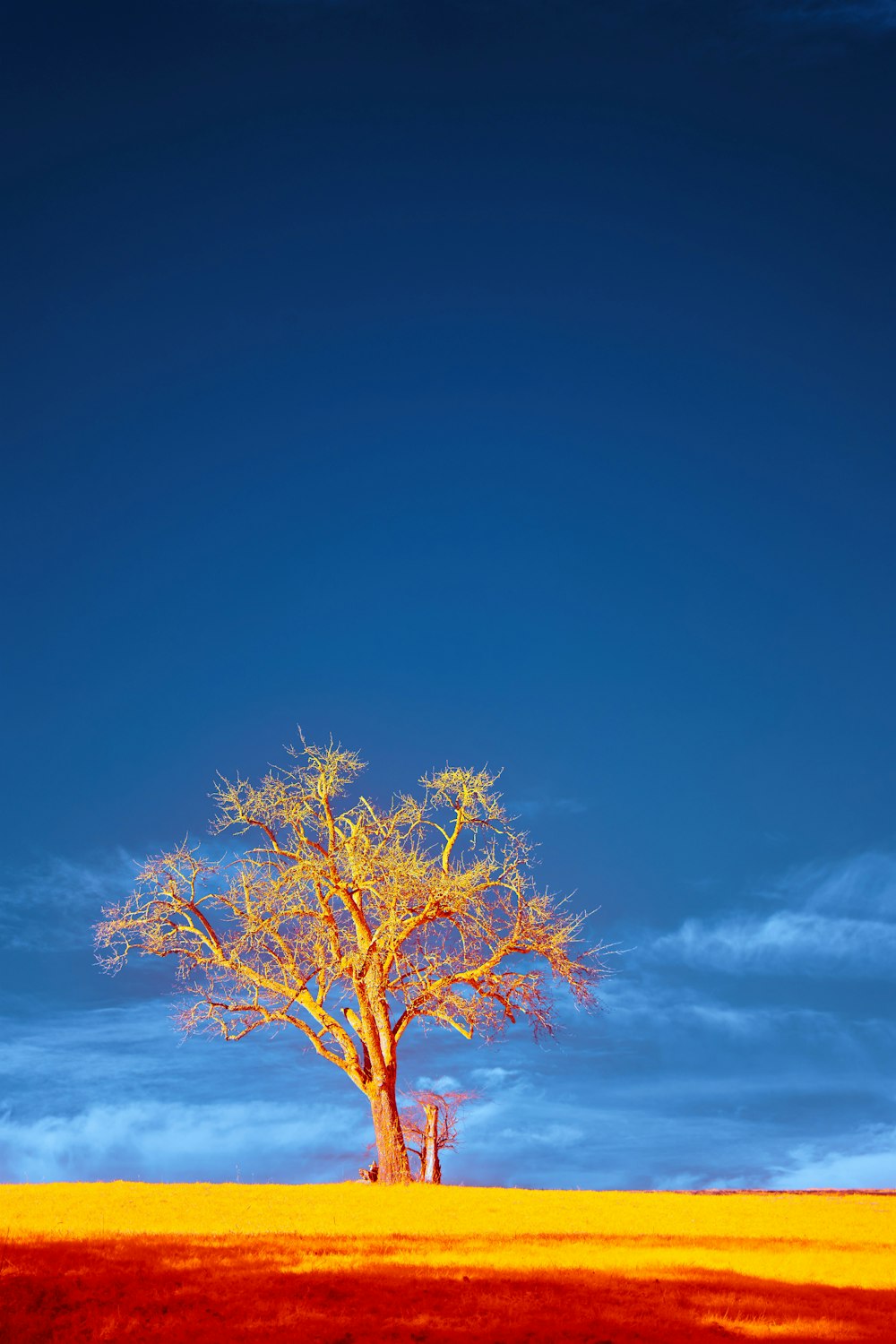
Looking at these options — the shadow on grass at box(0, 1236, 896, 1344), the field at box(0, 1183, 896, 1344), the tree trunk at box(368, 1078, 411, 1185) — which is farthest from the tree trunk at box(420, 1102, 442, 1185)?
the shadow on grass at box(0, 1236, 896, 1344)

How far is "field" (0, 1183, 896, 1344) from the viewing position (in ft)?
44.9

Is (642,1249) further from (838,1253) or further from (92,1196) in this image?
(92,1196)

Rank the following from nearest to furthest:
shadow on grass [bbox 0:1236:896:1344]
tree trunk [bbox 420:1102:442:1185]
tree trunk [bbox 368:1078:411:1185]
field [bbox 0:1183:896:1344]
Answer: shadow on grass [bbox 0:1236:896:1344]
field [bbox 0:1183:896:1344]
tree trunk [bbox 368:1078:411:1185]
tree trunk [bbox 420:1102:442:1185]

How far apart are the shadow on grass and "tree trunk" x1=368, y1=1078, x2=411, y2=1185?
14.4 meters

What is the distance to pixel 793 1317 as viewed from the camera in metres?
15.1

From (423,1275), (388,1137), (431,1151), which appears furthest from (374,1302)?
(431,1151)

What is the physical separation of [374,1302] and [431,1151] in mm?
23551

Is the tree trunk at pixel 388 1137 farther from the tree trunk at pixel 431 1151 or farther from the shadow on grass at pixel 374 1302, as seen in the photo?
the shadow on grass at pixel 374 1302

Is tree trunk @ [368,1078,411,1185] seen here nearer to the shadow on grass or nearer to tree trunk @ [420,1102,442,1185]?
tree trunk @ [420,1102,442,1185]

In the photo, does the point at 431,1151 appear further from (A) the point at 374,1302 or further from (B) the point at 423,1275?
(A) the point at 374,1302

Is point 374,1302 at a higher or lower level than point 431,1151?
lower

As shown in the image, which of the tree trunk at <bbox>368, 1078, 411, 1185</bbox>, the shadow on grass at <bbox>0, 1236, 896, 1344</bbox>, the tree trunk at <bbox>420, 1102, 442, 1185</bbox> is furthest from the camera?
the tree trunk at <bbox>420, 1102, 442, 1185</bbox>

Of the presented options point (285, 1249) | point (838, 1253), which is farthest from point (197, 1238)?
point (838, 1253)

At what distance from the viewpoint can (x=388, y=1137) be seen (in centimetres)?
3284
